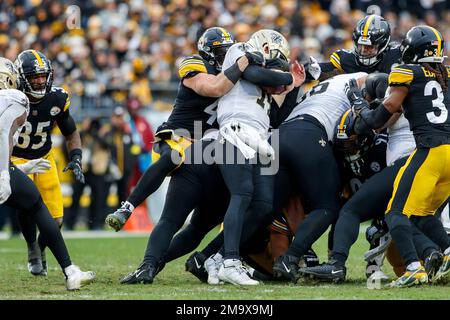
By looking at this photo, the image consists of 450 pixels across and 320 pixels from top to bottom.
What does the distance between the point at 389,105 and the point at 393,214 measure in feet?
2.38

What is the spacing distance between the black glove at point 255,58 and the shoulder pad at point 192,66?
343 millimetres

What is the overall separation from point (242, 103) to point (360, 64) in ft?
4.68

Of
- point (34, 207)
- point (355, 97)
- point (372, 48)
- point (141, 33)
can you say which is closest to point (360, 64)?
point (372, 48)

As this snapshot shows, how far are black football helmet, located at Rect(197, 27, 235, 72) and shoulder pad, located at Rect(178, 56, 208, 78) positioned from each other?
10.3 inches

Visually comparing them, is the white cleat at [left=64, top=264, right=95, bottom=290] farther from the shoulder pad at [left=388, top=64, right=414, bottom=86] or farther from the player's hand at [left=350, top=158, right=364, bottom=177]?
the shoulder pad at [left=388, top=64, right=414, bottom=86]

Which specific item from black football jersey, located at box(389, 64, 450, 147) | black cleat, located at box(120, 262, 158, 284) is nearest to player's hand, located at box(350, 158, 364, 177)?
black football jersey, located at box(389, 64, 450, 147)

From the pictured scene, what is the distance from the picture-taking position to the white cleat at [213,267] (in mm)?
6461

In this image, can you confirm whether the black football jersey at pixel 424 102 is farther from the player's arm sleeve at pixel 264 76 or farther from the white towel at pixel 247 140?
the white towel at pixel 247 140

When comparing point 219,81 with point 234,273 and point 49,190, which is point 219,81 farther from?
point 49,190

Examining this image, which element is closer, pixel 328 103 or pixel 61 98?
pixel 328 103

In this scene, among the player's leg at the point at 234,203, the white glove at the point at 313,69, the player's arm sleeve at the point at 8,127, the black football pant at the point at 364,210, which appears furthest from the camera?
the white glove at the point at 313,69

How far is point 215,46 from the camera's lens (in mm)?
6934

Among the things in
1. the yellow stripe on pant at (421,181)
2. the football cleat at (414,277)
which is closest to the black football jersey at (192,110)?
the yellow stripe on pant at (421,181)

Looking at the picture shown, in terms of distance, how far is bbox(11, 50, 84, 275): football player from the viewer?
23.5 feet
